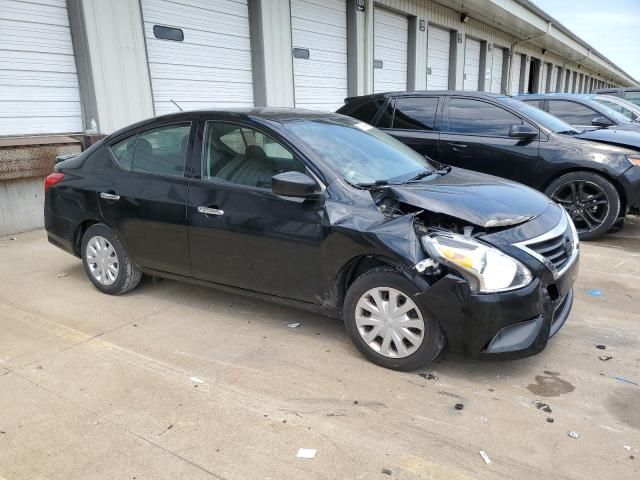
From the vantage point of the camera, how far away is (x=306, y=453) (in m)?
2.45

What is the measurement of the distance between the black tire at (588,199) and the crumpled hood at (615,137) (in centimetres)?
46

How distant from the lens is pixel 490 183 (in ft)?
12.0

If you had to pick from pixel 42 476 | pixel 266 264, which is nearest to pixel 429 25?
pixel 266 264

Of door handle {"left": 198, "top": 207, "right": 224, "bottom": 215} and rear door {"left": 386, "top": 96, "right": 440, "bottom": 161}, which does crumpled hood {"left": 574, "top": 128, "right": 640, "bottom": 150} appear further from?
door handle {"left": 198, "top": 207, "right": 224, "bottom": 215}

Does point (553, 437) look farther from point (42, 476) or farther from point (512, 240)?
point (42, 476)

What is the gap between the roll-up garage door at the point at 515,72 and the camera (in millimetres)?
24980

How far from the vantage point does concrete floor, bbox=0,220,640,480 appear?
2.38m

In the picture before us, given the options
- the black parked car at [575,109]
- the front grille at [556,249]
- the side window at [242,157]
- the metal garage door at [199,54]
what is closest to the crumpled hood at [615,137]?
the black parked car at [575,109]

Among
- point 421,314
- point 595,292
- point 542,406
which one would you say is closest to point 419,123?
point 595,292

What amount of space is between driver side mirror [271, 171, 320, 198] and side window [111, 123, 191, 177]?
3.41ft

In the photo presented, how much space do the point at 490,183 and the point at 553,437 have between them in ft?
5.84

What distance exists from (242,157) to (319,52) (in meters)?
9.19

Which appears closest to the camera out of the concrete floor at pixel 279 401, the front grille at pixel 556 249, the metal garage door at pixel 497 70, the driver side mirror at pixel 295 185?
the concrete floor at pixel 279 401

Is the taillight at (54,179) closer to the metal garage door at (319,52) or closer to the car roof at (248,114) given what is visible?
the car roof at (248,114)
